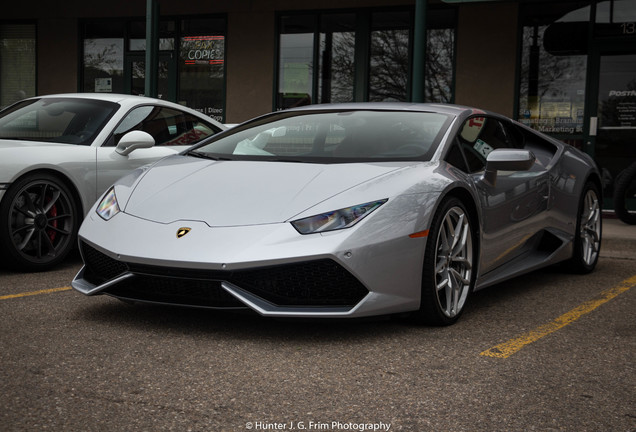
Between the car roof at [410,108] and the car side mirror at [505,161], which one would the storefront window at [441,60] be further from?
the car side mirror at [505,161]

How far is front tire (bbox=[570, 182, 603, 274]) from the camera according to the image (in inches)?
241

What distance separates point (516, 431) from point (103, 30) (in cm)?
1373

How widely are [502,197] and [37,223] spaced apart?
3197mm

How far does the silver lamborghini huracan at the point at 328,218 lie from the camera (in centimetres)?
374

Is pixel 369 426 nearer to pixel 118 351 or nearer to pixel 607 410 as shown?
pixel 607 410

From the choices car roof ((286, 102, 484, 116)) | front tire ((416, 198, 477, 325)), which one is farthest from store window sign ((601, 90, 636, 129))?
front tire ((416, 198, 477, 325))

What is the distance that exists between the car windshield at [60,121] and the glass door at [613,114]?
7329mm

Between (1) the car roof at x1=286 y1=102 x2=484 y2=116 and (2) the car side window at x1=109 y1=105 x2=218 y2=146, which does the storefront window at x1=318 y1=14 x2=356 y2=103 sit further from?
(1) the car roof at x1=286 y1=102 x2=484 y2=116

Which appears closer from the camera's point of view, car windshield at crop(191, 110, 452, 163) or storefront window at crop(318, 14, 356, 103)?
car windshield at crop(191, 110, 452, 163)

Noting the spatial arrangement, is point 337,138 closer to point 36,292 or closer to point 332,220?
point 332,220

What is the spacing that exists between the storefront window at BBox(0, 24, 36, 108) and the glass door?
33.8 feet

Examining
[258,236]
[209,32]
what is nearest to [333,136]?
[258,236]

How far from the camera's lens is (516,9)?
1192 centimetres

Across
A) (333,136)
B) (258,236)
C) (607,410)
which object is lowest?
(607,410)
